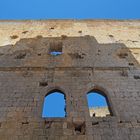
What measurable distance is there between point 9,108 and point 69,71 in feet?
8.50

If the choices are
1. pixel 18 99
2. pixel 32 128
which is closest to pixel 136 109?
pixel 32 128

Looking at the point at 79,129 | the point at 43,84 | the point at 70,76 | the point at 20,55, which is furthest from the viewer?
the point at 20,55

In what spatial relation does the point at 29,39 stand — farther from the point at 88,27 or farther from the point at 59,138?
the point at 59,138

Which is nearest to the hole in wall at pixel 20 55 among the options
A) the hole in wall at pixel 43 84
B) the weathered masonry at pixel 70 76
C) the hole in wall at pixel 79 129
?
the weathered masonry at pixel 70 76

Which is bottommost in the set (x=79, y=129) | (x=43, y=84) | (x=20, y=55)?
(x=79, y=129)

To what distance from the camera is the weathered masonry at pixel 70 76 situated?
6.37 m

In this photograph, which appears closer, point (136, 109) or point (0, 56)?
point (136, 109)

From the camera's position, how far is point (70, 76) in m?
8.26

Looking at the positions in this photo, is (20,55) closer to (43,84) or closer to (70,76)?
(43,84)

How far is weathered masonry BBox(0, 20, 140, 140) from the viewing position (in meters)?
6.37

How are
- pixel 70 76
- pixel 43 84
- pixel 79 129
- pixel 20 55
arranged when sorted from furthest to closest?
pixel 20 55 → pixel 70 76 → pixel 43 84 → pixel 79 129

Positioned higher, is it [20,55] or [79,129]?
[20,55]

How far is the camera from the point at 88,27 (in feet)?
38.7

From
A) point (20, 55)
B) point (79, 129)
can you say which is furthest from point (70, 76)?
point (20, 55)
